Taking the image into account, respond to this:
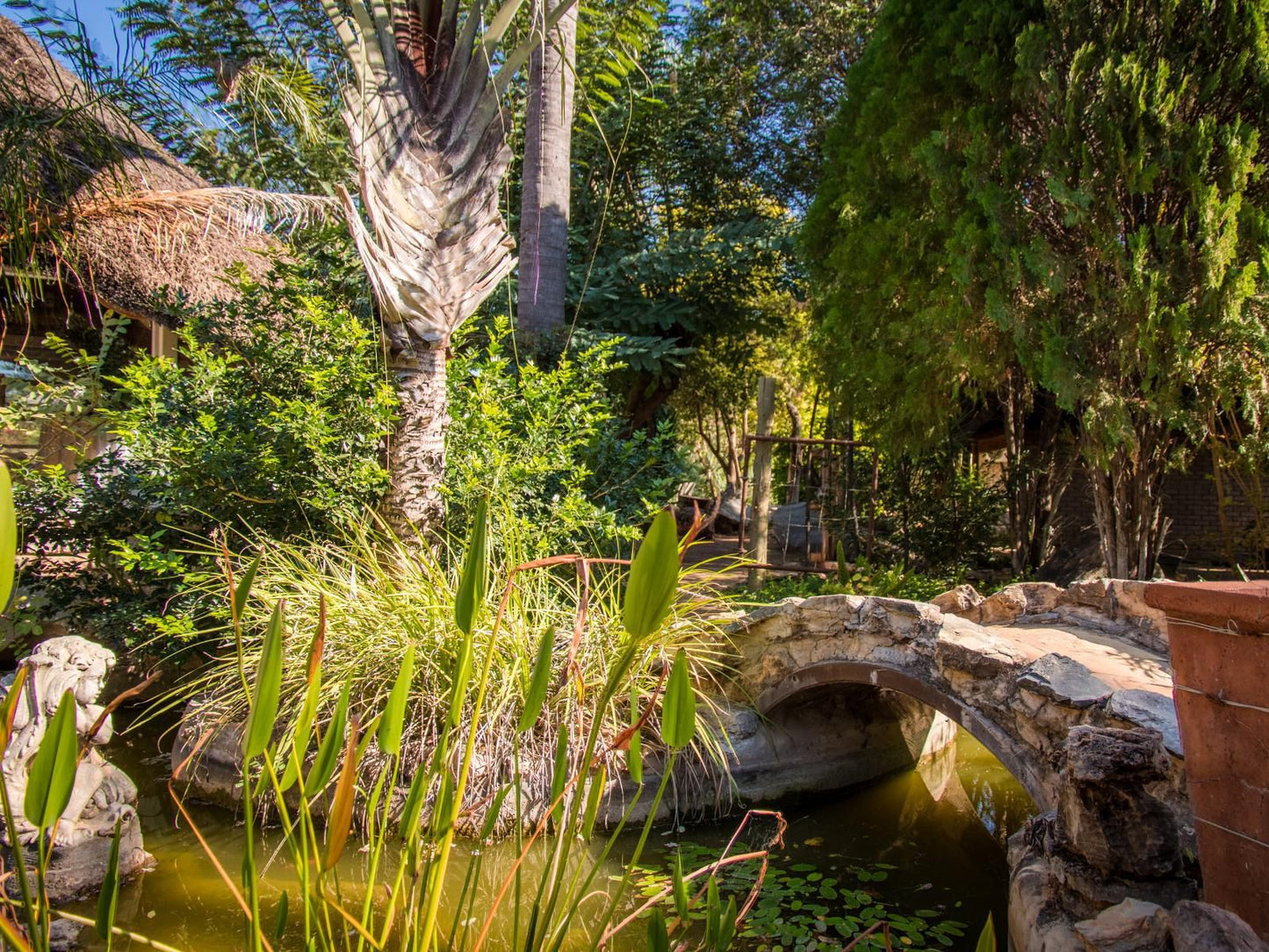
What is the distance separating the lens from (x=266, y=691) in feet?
3.82

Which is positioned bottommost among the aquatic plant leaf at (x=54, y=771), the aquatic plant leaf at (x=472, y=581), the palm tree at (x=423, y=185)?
the aquatic plant leaf at (x=54, y=771)

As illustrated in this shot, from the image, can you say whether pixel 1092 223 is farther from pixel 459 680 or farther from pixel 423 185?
pixel 459 680

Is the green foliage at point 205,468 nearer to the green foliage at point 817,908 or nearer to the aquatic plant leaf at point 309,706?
the green foliage at point 817,908

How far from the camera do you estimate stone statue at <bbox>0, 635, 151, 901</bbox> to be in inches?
132

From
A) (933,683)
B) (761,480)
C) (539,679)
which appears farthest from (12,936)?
(761,480)

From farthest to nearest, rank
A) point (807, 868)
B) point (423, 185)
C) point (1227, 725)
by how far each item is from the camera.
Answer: point (423, 185), point (807, 868), point (1227, 725)

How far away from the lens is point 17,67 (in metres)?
7.65

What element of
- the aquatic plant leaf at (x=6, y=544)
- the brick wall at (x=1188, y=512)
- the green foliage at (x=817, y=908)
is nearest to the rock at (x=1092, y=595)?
the green foliage at (x=817, y=908)

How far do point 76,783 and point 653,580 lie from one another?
3.46m

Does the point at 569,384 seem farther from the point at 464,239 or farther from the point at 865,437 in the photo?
the point at 865,437

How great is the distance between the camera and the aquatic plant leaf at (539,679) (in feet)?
4.23

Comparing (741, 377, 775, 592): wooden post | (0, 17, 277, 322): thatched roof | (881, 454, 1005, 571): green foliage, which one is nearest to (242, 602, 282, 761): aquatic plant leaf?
(0, 17, 277, 322): thatched roof

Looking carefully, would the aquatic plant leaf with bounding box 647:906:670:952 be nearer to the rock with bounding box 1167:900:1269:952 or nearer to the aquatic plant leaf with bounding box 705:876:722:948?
the aquatic plant leaf with bounding box 705:876:722:948

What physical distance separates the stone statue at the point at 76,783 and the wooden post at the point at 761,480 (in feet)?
18.1
